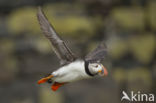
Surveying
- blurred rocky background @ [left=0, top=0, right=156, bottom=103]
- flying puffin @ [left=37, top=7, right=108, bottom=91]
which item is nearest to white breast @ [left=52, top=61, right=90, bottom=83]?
flying puffin @ [left=37, top=7, right=108, bottom=91]

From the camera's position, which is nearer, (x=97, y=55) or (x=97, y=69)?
(x=97, y=69)

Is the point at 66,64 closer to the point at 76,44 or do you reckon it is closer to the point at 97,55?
the point at 97,55

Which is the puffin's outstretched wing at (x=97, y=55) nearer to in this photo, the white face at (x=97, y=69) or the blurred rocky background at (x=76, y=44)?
the white face at (x=97, y=69)

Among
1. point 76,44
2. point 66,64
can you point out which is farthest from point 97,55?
point 76,44

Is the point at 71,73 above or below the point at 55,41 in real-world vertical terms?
below

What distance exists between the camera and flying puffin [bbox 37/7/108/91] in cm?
149

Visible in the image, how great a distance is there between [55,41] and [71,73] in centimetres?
12

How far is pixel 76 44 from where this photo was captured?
3.71 meters

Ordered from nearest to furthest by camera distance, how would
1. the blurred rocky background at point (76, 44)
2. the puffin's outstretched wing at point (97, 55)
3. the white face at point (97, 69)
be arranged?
1. the white face at point (97, 69)
2. the puffin's outstretched wing at point (97, 55)
3. the blurred rocky background at point (76, 44)

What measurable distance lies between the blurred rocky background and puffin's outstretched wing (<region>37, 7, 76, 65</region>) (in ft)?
6.91

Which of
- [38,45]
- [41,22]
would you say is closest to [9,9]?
[38,45]

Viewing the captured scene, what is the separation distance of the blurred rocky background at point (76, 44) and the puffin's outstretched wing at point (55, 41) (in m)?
2.11

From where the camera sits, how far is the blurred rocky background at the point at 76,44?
148 inches

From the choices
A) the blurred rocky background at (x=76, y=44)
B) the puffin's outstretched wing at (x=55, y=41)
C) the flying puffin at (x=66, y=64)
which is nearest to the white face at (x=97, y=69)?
the flying puffin at (x=66, y=64)
